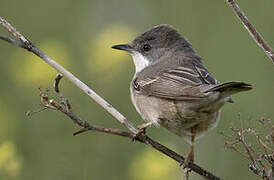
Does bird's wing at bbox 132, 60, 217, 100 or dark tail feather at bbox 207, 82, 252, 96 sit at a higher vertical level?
bird's wing at bbox 132, 60, 217, 100

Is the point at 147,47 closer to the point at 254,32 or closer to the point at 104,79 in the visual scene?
the point at 104,79

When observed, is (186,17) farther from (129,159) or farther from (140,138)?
(140,138)

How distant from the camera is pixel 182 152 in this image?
6023mm

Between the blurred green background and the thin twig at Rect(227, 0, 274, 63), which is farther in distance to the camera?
the blurred green background

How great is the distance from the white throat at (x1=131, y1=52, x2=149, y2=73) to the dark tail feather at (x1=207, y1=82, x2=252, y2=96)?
1807 millimetres

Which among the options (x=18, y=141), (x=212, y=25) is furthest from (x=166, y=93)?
(x=212, y=25)

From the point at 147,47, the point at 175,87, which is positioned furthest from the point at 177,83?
the point at 147,47

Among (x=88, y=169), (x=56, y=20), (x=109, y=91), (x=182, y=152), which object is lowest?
(x=182, y=152)

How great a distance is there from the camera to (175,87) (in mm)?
4941

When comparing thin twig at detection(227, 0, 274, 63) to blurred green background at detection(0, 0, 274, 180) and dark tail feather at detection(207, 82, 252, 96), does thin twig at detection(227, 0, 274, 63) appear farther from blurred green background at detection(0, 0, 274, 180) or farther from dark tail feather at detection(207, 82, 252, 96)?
blurred green background at detection(0, 0, 274, 180)

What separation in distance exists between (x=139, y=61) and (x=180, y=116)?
1532 mm

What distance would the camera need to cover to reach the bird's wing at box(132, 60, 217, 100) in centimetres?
468

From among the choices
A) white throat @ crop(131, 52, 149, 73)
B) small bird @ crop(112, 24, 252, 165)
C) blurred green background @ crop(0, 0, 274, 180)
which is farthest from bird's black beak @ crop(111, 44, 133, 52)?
blurred green background @ crop(0, 0, 274, 180)

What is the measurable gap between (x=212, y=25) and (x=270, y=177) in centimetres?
506
